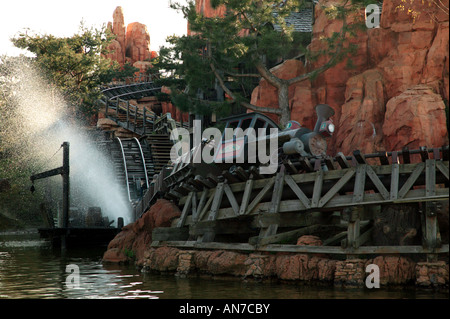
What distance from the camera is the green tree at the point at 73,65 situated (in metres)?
57.7

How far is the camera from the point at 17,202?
4812 cm

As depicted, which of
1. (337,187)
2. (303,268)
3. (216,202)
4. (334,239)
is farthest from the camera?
(216,202)

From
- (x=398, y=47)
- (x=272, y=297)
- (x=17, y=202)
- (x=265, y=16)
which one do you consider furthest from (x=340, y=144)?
(x=17, y=202)

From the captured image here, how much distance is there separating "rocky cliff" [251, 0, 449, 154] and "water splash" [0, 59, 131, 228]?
14.2 m

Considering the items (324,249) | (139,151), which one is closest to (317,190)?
(324,249)

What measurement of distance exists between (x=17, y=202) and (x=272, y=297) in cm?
3914

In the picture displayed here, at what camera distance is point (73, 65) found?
195 ft

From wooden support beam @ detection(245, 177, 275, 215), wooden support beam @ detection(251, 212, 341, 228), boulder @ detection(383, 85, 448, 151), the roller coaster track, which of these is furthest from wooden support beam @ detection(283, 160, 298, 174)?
the roller coaster track

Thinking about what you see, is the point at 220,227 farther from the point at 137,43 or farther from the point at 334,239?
the point at 137,43

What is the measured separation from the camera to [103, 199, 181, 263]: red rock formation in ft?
70.8

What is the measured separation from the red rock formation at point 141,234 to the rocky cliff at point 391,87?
397 inches

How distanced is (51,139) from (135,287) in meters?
39.3
